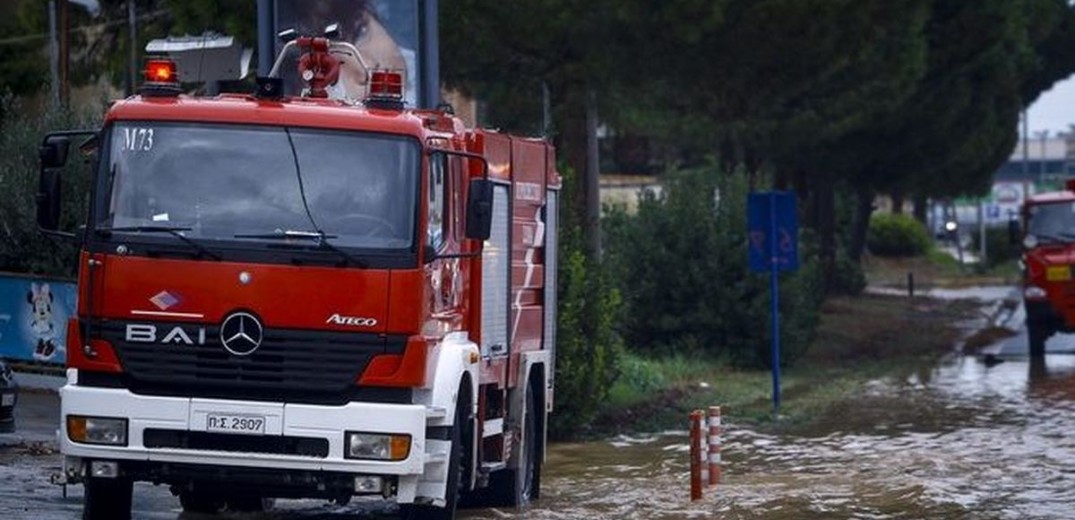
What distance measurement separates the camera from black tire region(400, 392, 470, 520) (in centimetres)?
1276

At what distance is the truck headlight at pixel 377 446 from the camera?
1190 cm

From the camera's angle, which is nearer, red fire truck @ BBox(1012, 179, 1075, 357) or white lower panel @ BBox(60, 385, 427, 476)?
white lower panel @ BBox(60, 385, 427, 476)

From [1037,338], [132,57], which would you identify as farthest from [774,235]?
[1037,338]

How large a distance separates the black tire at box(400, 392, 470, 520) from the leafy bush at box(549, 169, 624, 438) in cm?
812

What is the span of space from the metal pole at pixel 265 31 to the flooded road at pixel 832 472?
3938 millimetres

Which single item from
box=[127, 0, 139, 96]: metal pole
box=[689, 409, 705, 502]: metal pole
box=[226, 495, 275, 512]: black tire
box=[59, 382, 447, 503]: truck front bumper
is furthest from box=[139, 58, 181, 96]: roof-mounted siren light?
box=[127, 0, 139, 96]: metal pole

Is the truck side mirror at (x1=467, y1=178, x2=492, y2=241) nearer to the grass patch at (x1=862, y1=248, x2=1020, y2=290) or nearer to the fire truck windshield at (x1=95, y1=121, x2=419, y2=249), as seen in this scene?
the fire truck windshield at (x1=95, y1=121, x2=419, y2=249)

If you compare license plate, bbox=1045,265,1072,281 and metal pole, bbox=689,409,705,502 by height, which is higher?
license plate, bbox=1045,265,1072,281

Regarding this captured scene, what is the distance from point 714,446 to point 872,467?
2.82m

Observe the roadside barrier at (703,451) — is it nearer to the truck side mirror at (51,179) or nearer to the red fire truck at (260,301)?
the red fire truck at (260,301)

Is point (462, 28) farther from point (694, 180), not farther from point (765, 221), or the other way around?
point (694, 180)

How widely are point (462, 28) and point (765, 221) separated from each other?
4.24m

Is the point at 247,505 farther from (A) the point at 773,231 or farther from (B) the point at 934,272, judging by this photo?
(B) the point at 934,272

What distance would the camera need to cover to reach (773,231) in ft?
80.5
